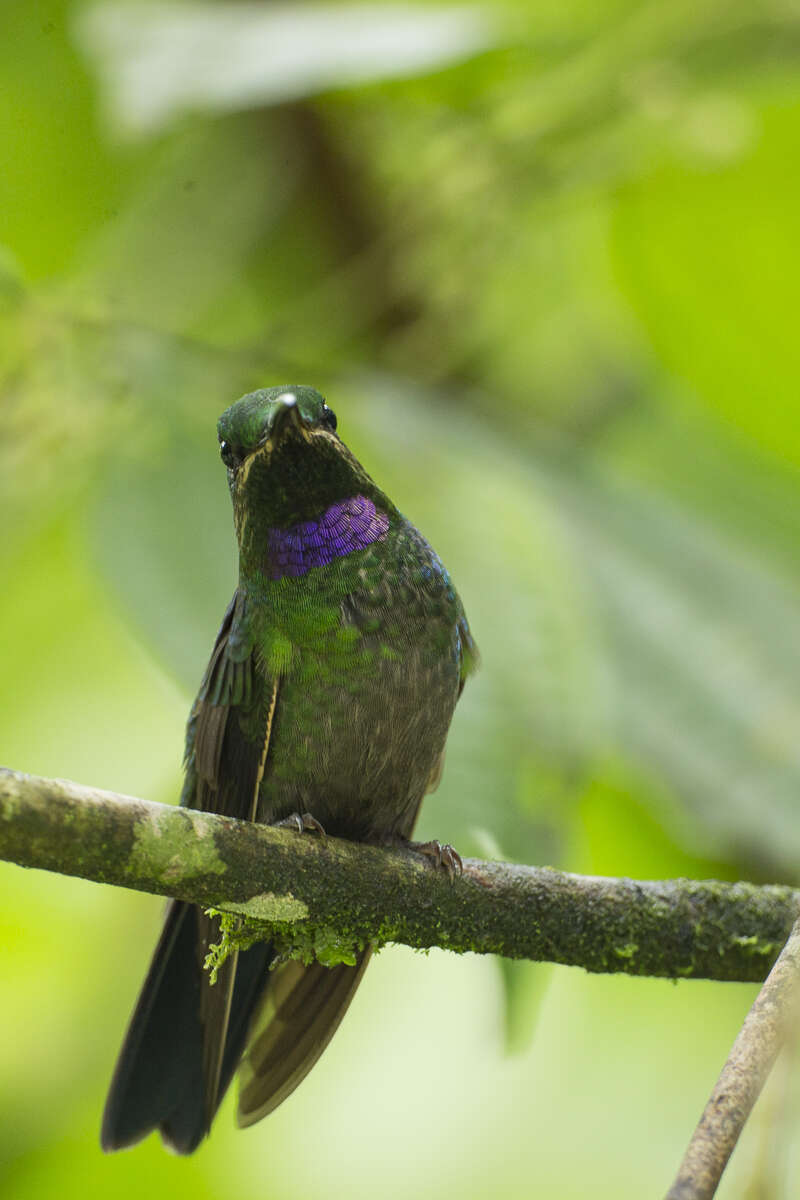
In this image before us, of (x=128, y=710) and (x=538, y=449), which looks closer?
(x=128, y=710)

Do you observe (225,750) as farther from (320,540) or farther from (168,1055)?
(168,1055)

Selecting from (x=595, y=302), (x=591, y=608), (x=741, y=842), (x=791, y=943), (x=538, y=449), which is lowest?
(x=791, y=943)

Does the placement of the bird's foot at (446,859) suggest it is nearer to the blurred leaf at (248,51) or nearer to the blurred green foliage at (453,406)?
the blurred green foliage at (453,406)

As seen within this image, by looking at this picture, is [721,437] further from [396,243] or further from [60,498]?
[60,498]

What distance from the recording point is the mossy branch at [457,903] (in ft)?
6.40

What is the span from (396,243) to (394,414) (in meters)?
0.72

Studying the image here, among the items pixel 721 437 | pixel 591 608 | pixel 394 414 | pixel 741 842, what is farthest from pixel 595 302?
pixel 741 842

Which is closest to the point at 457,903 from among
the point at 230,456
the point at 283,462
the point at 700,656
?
the point at 283,462

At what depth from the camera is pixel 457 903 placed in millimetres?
2297

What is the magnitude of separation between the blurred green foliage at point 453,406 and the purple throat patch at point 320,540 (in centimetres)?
22

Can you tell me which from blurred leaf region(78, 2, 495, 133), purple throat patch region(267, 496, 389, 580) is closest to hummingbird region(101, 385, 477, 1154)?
purple throat patch region(267, 496, 389, 580)

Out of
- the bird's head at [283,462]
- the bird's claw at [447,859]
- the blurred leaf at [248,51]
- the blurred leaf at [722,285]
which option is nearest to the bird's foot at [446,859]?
the bird's claw at [447,859]

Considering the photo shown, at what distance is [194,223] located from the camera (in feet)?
12.3

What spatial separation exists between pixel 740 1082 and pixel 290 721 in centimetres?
134
